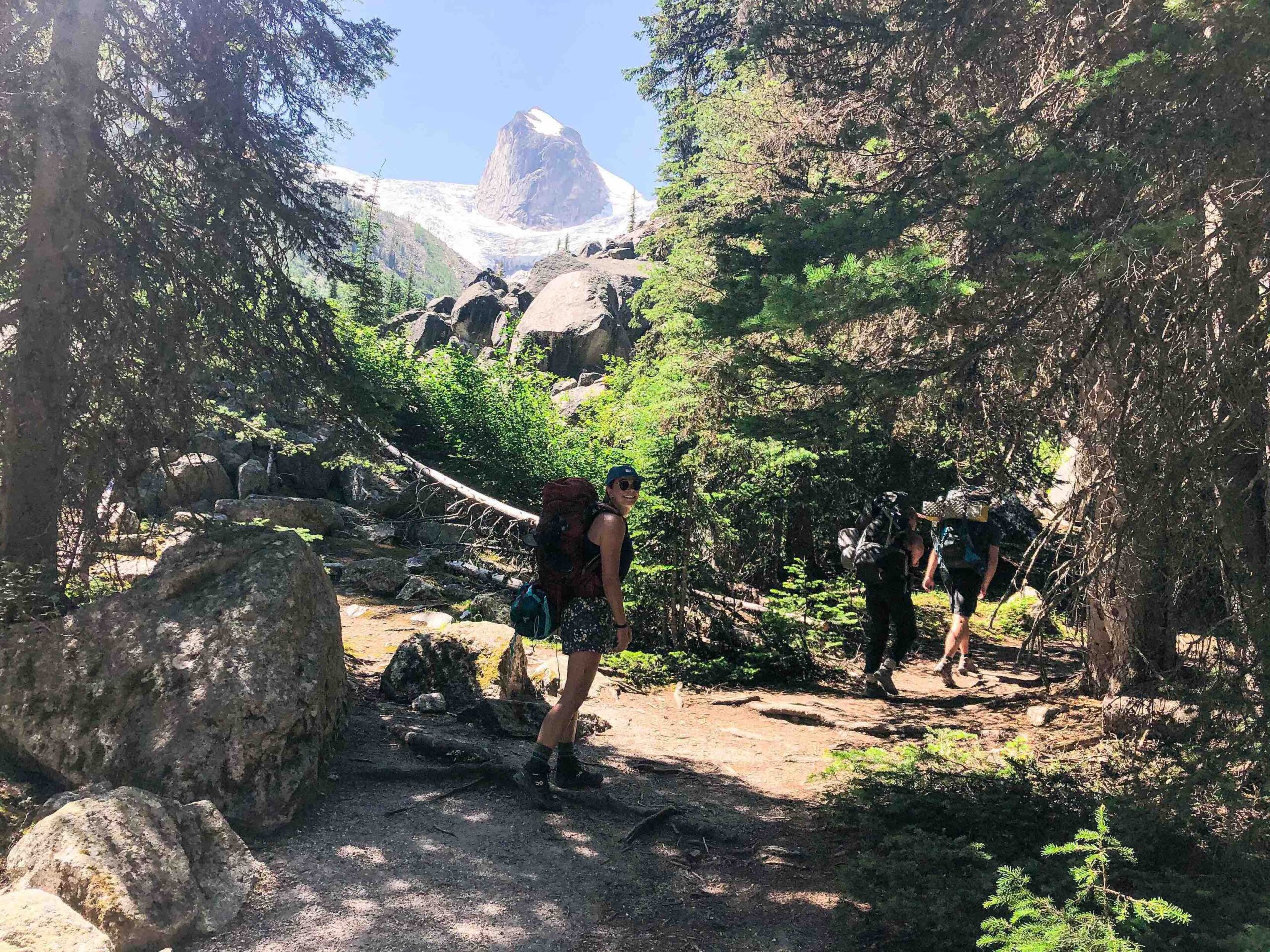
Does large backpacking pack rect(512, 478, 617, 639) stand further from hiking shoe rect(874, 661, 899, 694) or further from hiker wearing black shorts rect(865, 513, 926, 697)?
hiking shoe rect(874, 661, 899, 694)

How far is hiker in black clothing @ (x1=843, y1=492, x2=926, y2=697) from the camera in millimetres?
8102

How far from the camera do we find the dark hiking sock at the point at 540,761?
475 centimetres

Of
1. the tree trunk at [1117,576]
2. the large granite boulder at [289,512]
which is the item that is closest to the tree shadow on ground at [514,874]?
the tree trunk at [1117,576]

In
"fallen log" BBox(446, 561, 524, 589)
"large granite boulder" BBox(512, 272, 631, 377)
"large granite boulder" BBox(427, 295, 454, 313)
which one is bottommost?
"fallen log" BBox(446, 561, 524, 589)

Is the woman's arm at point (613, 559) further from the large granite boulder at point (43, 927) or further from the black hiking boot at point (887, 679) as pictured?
the black hiking boot at point (887, 679)

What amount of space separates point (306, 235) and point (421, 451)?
10256 mm

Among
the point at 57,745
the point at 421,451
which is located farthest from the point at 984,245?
the point at 421,451

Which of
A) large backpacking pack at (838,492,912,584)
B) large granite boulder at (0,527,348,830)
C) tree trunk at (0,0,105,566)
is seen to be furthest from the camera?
large backpacking pack at (838,492,912,584)

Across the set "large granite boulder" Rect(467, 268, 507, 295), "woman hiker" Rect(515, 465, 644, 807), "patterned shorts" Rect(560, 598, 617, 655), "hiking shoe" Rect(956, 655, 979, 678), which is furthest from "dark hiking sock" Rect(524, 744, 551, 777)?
"large granite boulder" Rect(467, 268, 507, 295)

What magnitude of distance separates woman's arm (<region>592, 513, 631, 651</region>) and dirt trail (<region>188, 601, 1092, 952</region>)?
1160 millimetres

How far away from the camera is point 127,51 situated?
593 cm

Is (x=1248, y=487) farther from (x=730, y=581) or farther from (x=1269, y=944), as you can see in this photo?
(x=730, y=581)

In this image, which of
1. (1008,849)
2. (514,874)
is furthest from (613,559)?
(1008,849)

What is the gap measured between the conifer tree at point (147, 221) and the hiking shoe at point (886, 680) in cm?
586
